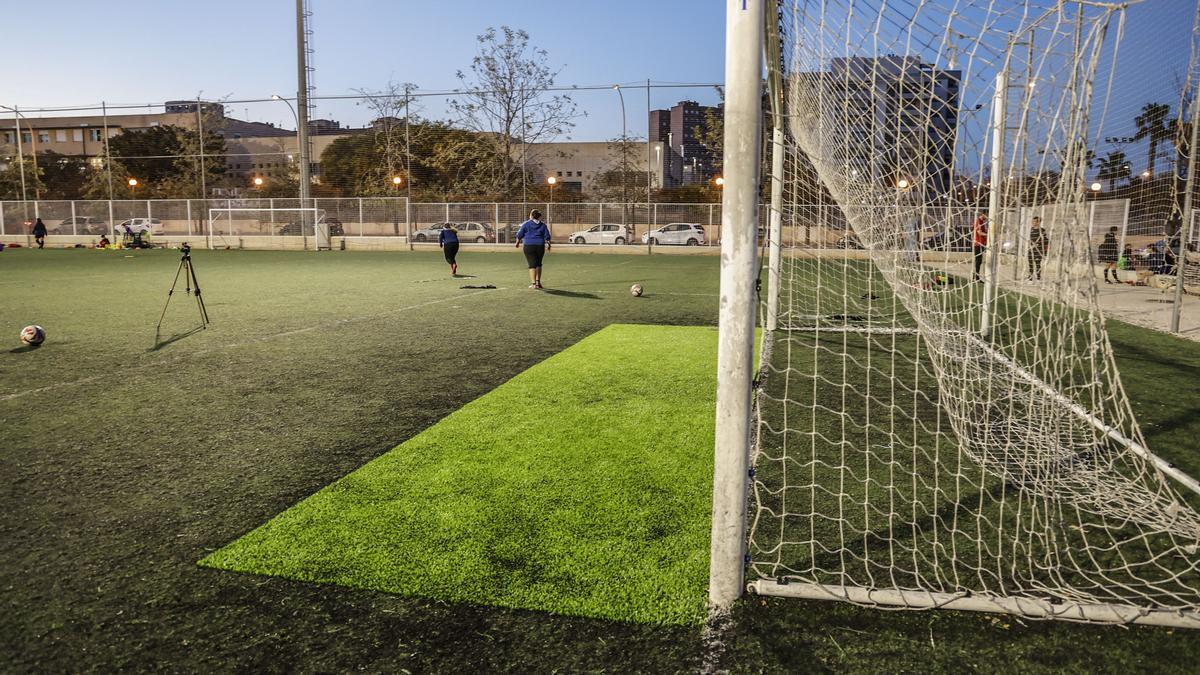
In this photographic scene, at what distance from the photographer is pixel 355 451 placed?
14.9 ft

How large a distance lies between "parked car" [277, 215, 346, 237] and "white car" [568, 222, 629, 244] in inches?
402

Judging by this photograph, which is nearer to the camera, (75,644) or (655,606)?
(75,644)

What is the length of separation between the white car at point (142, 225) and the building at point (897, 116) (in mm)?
35979

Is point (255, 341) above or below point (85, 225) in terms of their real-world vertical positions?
below

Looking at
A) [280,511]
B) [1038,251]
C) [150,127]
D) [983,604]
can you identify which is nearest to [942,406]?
[1038,251]

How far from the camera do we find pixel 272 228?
3247 centimetres

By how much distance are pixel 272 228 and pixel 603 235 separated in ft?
47.4

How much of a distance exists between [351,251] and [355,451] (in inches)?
1111

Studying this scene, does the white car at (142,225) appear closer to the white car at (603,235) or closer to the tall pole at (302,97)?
the tall pole at (302,97)

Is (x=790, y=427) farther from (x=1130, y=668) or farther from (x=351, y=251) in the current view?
(x=351, y=251)

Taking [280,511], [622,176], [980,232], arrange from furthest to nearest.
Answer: [622,176], [980,232], [280,511]

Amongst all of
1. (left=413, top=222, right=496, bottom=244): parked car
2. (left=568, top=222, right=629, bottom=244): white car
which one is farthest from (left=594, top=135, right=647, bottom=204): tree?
(left=413, top=222, right=496, bottom=244): parked car

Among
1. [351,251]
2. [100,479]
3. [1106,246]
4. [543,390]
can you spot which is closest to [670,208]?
[351,251]

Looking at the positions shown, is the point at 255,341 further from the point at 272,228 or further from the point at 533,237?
the point at 272,228
